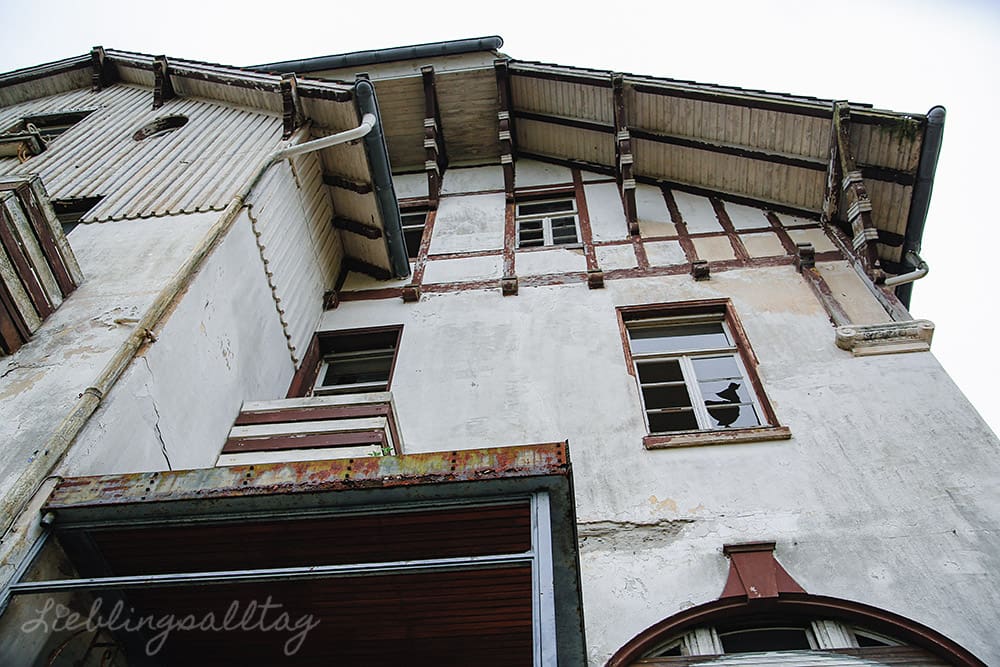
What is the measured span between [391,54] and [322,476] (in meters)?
10.3

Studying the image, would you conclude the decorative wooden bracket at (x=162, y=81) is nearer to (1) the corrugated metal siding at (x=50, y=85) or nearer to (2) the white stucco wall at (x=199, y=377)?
(1) the corrugated metal siding at (x=50, y=85)

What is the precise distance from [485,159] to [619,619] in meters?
9.24

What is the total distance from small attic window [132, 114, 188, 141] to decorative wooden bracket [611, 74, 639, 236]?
6043 mm

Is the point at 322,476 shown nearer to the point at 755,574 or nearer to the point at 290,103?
the point at 755,574

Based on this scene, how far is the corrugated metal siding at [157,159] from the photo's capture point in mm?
7605

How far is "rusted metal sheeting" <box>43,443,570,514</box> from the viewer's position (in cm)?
388

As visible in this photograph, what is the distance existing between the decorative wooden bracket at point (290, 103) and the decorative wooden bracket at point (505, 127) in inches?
138

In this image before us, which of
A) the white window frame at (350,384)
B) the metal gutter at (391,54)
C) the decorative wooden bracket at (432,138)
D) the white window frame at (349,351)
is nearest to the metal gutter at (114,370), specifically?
the white window frame at (349,351)

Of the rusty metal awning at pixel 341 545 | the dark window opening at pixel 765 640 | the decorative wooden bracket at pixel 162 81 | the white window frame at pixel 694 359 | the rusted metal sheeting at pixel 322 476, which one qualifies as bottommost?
the rusty metal awning at pixel 341 545

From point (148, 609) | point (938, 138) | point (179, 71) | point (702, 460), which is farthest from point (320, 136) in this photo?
point (938, 138)

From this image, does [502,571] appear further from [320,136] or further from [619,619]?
[320,136]

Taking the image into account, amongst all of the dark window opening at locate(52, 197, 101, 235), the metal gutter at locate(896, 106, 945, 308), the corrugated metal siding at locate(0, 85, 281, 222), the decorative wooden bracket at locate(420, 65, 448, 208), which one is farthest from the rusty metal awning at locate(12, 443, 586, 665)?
the decorative wooden bracket at locate(420, 65, 448, 208)

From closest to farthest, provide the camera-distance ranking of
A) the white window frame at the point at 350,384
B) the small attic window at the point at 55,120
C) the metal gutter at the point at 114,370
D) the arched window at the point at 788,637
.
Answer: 1. the metal gutter at the point at 114,370
2. the arched window at the point at 788,637
3. the white window frame at the point at 350,384
4. the small attic window at the point at 55,120

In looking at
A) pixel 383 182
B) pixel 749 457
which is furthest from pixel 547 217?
pixel 749 457
